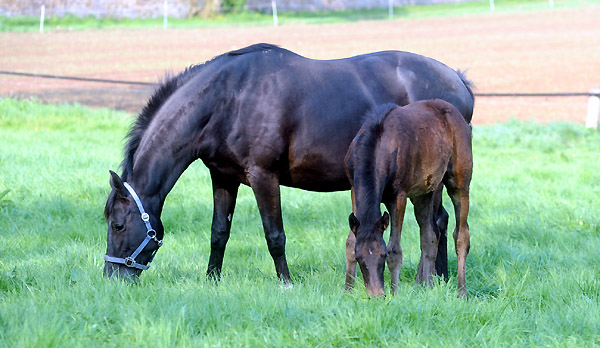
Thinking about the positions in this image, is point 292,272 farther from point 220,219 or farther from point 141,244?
point 141,244

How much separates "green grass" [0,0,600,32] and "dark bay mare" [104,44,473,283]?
29238 millimetres

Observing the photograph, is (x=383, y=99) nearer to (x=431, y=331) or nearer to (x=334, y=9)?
(x=431, y=331)

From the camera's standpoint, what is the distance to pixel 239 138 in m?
5.52

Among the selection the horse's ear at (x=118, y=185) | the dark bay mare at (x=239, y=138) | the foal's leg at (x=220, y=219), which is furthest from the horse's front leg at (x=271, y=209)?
the horse's ear at (x=118, y=185)

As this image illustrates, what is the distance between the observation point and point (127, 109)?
17.3m

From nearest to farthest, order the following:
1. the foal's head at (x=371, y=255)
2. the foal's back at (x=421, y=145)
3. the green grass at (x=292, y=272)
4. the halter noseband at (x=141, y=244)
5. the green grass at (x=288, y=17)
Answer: the green grass at (x=292, y=272) → the foal's head at (x=371, y=255) → the foal's back at (x=421, y=145) → the halter noseband at (x=141, y=244) → the green grass at (x=288, y=17)

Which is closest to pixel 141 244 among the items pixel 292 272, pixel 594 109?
pixel 292 272

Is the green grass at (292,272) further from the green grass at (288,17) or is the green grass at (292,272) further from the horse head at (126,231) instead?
the green grass at (288,17)

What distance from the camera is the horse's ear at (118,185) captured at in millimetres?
5195

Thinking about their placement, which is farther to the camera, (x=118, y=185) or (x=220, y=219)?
(x=220, y=219)

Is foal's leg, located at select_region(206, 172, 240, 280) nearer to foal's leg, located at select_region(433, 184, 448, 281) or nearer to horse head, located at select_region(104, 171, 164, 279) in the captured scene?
horse head, located at select_region(104, 171, 164, 279)

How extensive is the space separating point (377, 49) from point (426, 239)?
22.1 metres

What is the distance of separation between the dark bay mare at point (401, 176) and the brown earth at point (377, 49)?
9653mm

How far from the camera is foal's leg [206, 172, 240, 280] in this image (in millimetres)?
5961
